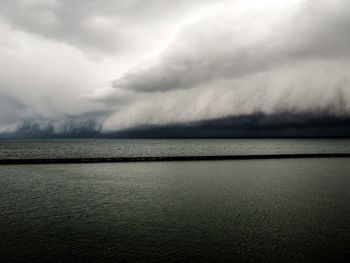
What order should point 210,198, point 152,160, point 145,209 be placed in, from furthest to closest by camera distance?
point 152,160, point 210,198, point 145,209

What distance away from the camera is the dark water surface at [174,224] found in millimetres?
16109

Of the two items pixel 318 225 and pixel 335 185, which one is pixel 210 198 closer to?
pixel 318 225

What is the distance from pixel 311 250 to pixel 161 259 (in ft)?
28.0

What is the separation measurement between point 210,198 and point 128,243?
1562 cm

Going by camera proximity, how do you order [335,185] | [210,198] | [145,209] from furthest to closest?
[335,185], [210,198], [145,209]

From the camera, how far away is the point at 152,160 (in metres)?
86.8

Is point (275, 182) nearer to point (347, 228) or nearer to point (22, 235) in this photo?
point (347, 228)

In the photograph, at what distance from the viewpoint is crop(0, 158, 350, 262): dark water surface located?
16.1 meters

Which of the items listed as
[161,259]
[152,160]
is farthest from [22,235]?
[152,160]

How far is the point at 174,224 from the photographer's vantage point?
21750mm

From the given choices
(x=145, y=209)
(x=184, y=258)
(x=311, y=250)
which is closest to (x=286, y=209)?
(x=311, y=250)

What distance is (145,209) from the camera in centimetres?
2652

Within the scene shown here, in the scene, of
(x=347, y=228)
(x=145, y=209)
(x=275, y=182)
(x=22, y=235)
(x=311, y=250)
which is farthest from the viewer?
(x=275, y=182)

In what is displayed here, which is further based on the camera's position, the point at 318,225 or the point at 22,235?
the point at 318,225
